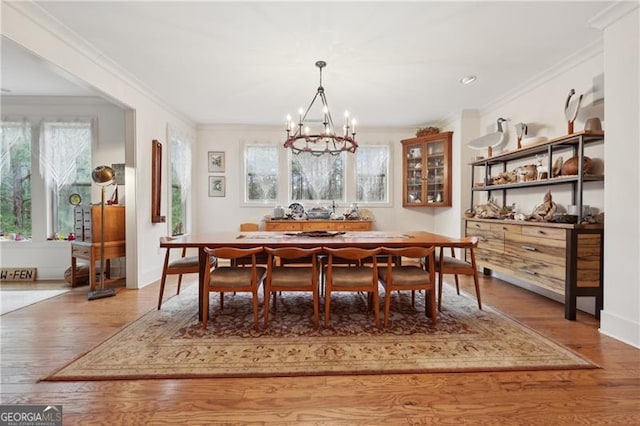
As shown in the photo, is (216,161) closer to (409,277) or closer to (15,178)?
(15,178)

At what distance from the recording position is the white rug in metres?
3.06

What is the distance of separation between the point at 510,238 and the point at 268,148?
4315 mm

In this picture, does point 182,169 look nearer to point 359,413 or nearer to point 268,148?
point 268,148

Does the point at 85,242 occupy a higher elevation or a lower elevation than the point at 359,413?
higher

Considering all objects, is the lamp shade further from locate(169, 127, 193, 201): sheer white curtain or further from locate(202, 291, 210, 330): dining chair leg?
locate(202, 291, 210, 330): dining chair leg

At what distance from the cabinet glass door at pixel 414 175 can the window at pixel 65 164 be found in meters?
5.26

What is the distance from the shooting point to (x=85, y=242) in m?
3.71

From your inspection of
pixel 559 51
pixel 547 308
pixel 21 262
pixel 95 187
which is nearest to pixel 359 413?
pixel 547 308

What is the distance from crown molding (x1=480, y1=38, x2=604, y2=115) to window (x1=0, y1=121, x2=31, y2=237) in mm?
6915

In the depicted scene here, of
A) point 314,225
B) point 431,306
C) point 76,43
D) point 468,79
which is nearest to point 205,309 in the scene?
point 431,306

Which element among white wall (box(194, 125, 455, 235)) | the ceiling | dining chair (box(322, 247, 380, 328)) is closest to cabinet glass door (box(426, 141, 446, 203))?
white wall (box(194, 125, 455, 235))

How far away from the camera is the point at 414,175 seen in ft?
18.2

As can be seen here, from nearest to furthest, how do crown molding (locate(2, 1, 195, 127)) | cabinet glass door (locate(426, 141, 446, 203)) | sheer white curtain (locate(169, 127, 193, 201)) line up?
1. crown molding (locate(2, 1, 195, 127))
2. sheer white curtain (locate(169, 127, 193, 201))
3. cabinet glass door (locate(426, 141, 446, 203))

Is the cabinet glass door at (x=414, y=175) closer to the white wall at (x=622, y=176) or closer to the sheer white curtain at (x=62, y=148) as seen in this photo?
the white wall at (x=622, y=176)
